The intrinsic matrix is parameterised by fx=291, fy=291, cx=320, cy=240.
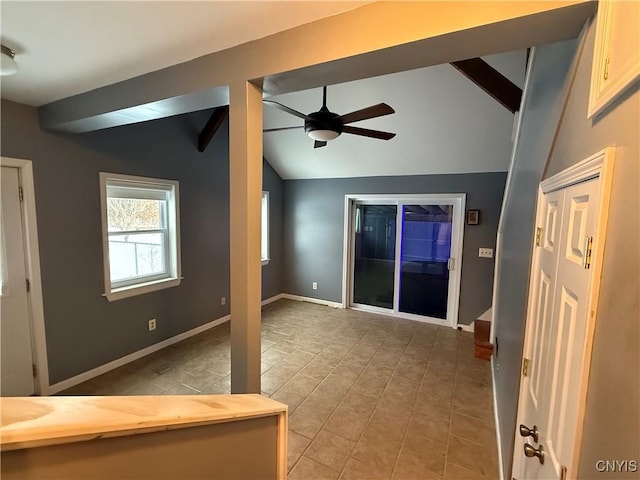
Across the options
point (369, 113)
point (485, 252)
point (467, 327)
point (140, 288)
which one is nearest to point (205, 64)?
point (369, 113)


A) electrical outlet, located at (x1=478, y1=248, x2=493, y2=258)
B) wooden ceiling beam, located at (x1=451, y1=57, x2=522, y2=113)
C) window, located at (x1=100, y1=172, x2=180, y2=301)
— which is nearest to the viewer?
wooden ceiling beam, located at (x1=451, y1=57, x2=522, y2=113)

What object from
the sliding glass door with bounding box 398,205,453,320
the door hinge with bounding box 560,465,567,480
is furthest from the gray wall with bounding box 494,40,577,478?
the sliding glass door with bounding box 398,205,453,320

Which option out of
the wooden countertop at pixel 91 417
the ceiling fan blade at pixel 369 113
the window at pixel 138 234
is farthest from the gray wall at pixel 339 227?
the wooden countertop at pixel 91 417

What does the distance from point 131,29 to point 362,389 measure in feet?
10.4

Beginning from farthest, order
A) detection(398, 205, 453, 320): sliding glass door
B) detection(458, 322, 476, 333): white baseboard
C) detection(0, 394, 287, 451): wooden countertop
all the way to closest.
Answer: detection(398, 205, 453, 320): sliding glass door → detection(458, 322, 476, 333): white baseboard → detection(0, 394, 287, 451): wooden countertop

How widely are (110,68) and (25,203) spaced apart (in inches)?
64.4

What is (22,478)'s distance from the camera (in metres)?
0.50

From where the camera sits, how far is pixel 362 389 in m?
2.88

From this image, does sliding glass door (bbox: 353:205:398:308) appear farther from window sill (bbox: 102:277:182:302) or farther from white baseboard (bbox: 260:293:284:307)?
window sill (bbox: 102:277:182:302)

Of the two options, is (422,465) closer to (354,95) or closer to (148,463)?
(148,463)

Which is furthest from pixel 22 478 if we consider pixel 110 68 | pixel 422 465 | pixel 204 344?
pixel 204 344

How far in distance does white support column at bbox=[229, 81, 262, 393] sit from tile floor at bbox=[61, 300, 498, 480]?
42.5 inches

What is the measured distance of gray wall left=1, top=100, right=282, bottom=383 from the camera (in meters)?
2.56

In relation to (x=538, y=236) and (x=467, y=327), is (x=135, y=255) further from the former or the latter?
(x=467, y=327)
